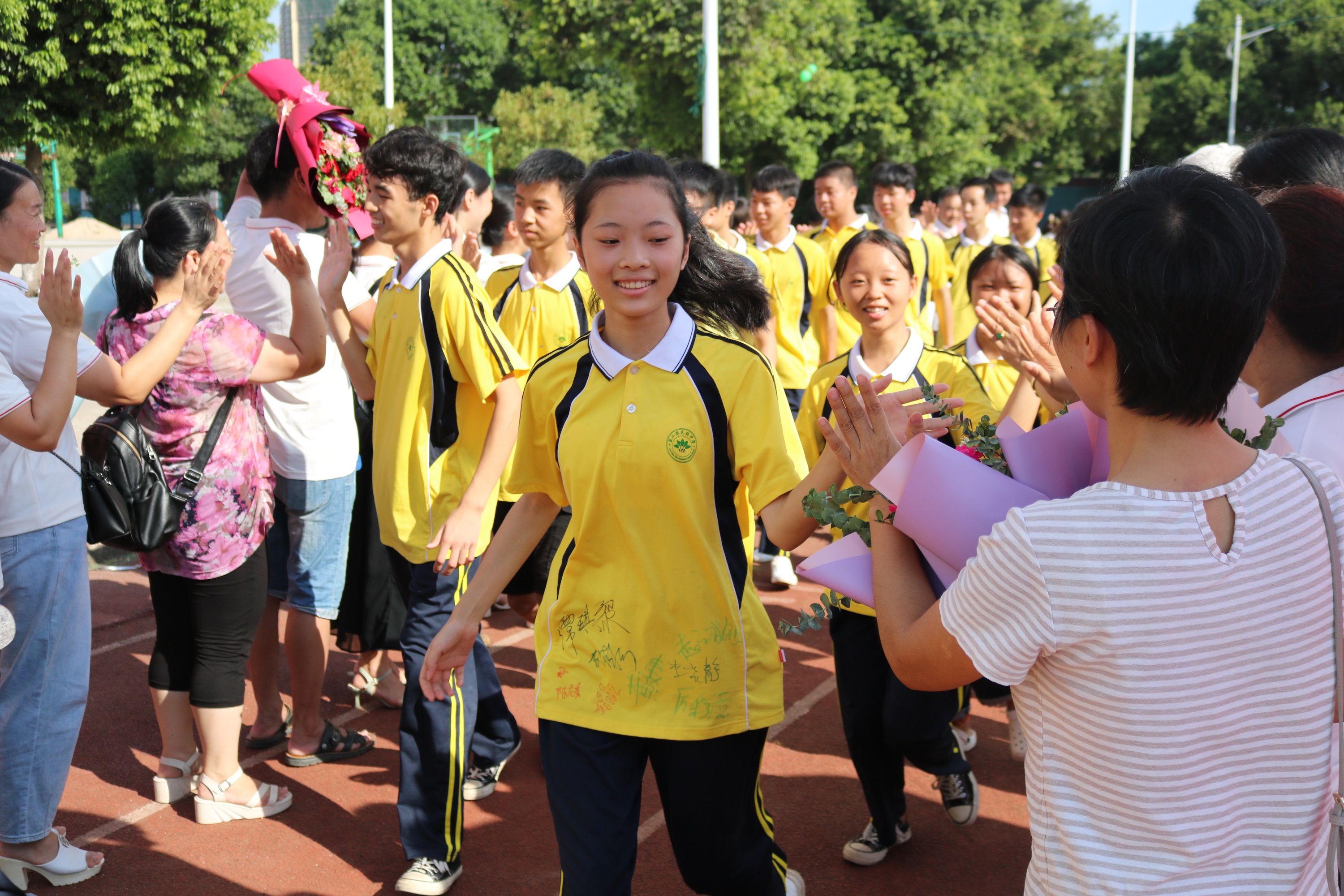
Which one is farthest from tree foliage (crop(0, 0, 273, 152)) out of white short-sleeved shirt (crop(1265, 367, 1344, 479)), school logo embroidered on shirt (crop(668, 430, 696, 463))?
white short-sleeved shirt (crop(1265, 367, 1344, 479))

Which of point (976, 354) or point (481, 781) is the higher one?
point (976, 354)

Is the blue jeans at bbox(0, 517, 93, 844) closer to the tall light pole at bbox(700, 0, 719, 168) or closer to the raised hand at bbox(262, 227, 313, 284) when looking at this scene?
the raised hand at bbox(262, 227, 313, 284)

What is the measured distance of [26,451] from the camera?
3.16 meters

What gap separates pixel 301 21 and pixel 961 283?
71.3 meters

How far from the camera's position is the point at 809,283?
7414 mm

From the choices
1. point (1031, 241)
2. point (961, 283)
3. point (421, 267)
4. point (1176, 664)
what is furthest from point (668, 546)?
point (1031, 241)

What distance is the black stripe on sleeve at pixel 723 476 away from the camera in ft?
8.18

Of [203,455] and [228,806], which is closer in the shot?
[203,455]

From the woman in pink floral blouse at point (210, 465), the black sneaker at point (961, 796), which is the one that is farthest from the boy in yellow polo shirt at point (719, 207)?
the woman in pink floral blouse at point (210, 465)

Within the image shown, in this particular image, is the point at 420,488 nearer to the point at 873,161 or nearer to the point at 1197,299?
the point at 1197,299

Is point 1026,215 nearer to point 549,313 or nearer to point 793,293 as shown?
point 793,293

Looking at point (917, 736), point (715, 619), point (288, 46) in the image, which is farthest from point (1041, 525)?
point (288, 46)

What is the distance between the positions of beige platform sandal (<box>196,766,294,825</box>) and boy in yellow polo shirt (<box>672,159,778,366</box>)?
3102mm

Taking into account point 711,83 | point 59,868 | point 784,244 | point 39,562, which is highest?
point 711,83
